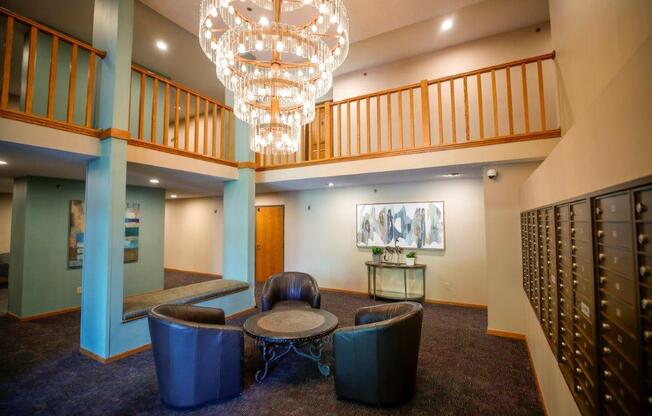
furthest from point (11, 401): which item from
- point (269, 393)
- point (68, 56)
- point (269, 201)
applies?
point (269, 201)

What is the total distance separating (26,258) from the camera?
14.7 feet

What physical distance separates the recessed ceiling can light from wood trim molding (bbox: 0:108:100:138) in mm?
5171

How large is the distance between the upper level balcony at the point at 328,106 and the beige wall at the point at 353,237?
0.98 m

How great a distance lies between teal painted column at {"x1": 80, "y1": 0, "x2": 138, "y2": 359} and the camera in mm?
3135

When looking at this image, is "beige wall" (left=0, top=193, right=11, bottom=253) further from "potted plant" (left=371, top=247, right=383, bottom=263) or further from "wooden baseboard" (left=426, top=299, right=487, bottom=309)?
"wooden baseboard" (left=426, top=299, right=487, bottom=309)

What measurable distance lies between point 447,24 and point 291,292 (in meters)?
4.94

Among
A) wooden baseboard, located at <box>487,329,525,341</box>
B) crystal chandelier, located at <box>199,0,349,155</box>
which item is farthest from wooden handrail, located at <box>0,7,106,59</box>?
wooden baseboard, located at <box>487,329,525,341</box>

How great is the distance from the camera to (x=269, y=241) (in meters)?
7.31

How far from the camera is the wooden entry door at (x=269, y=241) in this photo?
711 centimetres

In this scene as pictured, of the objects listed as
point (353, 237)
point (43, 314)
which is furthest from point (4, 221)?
point (353, 237)

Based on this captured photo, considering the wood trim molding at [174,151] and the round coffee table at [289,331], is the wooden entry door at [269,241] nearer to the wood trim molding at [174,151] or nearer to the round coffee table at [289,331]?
the wood trim molding at [174,151]

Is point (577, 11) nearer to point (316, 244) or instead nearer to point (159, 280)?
point (316, 244)

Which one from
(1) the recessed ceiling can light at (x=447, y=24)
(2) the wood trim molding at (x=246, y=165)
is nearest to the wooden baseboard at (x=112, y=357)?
(2) the wood trim molding at (x=246, y=165)

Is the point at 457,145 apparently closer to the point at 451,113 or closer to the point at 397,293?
the point at 451,113
